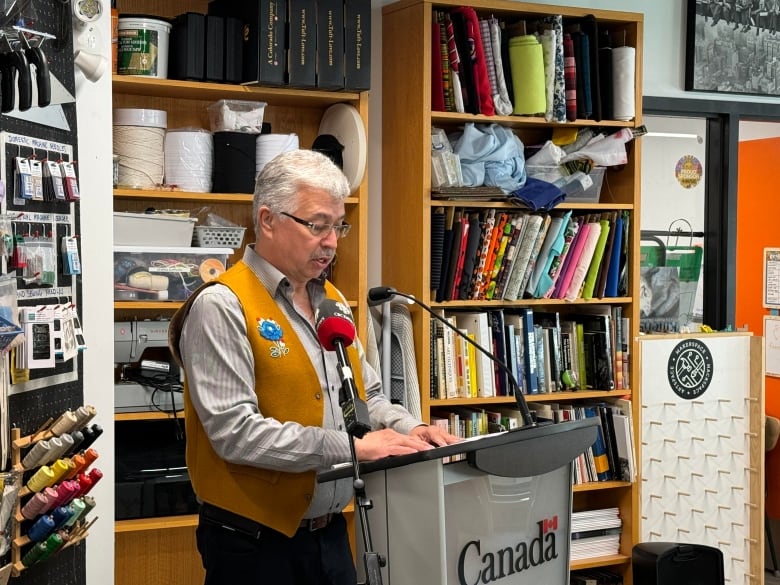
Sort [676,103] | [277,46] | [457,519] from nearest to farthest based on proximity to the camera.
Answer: [457,519] < [277,46] < [676,103]

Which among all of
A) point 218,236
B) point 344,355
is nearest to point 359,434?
point 344,355

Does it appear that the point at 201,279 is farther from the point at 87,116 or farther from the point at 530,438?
the point at 530,438

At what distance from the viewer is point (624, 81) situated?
13.4 ft

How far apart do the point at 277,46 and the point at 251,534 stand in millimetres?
1745

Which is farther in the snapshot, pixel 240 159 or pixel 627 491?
pixel 627 491

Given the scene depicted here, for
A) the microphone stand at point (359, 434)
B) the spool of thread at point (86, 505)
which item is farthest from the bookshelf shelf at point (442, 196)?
the microphone stand at point (359, 434)

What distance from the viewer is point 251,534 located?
2248 mm

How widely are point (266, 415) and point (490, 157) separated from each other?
6.29 feet

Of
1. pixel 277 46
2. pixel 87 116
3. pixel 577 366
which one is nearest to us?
pixel 87 116

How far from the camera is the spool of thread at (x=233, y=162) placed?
140 inches

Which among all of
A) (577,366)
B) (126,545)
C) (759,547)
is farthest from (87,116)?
(759,547)

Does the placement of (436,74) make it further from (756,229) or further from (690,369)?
(756,229)

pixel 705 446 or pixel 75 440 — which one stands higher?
pixel 75 440

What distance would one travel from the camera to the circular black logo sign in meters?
4.30
